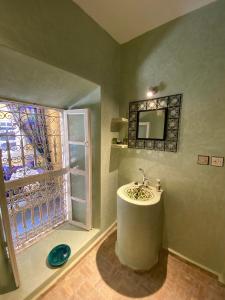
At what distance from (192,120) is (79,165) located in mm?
1518

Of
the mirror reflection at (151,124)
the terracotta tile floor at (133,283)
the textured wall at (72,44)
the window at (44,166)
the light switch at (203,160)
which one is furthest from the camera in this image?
the mirror reflection at (151,124)

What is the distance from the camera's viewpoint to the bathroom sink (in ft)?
4.93

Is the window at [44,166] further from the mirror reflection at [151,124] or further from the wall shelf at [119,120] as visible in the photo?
the mirror reflection at [151,124]

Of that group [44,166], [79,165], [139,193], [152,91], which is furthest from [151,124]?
[44,166]

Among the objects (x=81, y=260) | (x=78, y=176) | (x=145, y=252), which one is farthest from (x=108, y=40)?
(x=81, y=260)

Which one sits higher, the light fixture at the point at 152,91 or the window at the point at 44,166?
the light fixture at the point at 152,91

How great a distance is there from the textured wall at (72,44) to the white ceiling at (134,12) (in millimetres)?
100

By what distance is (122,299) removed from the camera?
128cm

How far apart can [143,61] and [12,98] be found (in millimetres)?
1579

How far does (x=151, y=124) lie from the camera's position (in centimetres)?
176

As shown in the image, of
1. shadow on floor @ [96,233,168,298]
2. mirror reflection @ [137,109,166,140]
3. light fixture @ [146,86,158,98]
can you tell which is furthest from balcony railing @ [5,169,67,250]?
light fixture @ [146,86,158,98]

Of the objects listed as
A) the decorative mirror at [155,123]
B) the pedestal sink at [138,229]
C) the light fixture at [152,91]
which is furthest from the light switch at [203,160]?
the light fixture at [152,91]

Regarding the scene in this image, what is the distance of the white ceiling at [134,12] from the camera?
1.32m

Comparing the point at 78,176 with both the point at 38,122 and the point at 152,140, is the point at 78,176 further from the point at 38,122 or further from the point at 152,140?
the point at 152,140
